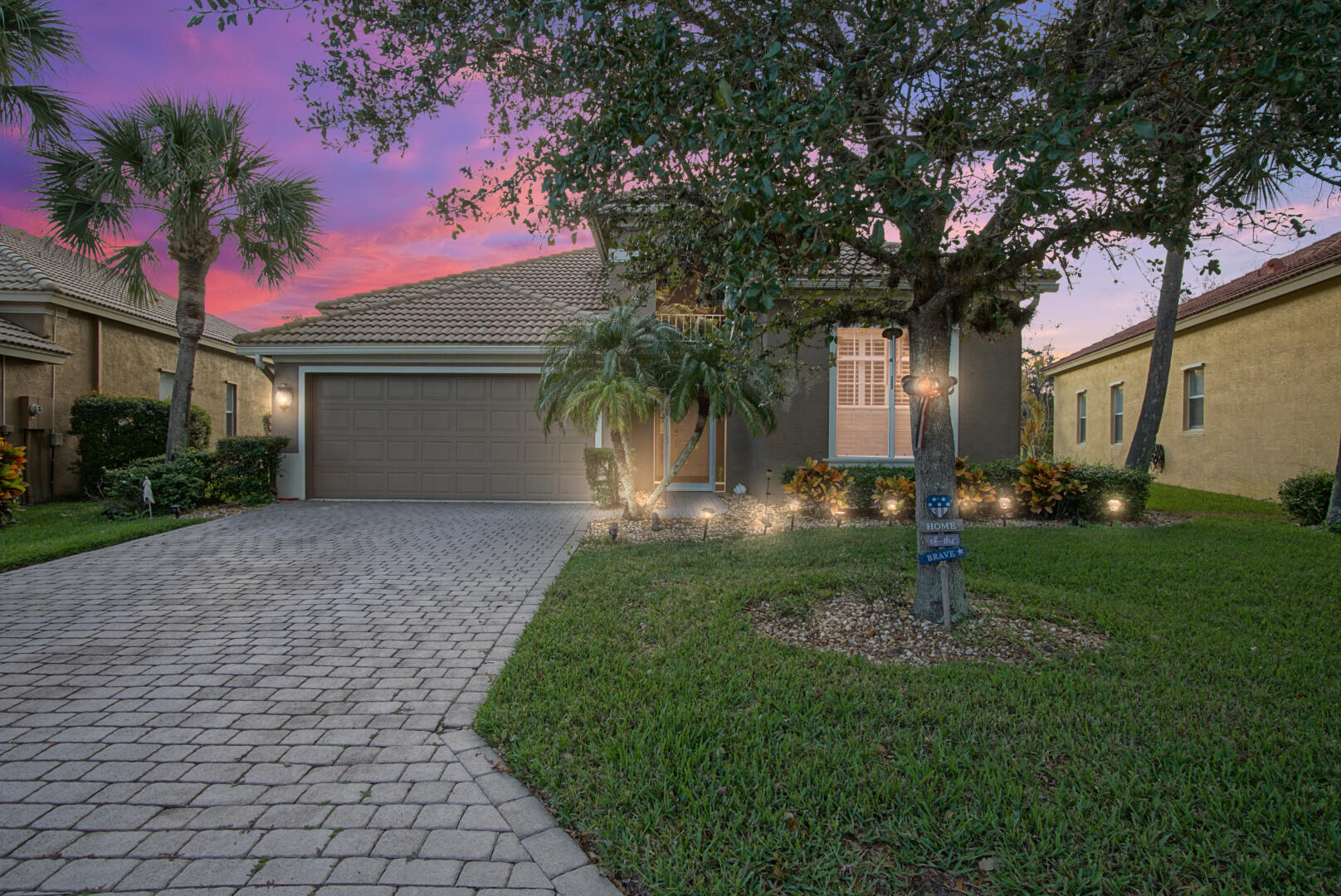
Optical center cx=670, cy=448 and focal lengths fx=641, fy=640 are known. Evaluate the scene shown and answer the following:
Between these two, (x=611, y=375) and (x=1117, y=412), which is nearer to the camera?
(x=611, y=375)

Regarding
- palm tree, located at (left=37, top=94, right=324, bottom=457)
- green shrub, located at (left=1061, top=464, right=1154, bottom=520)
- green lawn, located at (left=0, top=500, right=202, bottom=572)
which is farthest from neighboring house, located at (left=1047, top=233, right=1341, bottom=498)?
green lawn, located at (left=0, top=500, right=202, bottom=572)

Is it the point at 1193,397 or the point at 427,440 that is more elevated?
the point at 1193,397

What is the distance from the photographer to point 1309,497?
9.02m

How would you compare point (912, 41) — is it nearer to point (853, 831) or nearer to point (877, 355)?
point (853, 831)

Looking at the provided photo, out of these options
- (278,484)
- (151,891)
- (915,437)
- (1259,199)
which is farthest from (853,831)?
(278,484)

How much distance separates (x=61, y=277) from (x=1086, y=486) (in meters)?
20.4

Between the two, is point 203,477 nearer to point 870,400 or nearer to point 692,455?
point 692,455

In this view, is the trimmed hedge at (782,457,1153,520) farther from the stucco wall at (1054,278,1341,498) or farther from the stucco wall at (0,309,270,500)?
the stucco wall at (0,309,270,500)

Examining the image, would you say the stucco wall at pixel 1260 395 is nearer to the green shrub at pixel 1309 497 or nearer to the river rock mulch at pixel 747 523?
the green shrub at pixel 1309 497

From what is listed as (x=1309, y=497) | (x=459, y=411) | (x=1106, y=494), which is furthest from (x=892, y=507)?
(x=459, y=411)

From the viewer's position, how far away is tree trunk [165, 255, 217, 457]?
10859 mm

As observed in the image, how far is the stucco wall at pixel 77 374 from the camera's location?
11828 millimetres

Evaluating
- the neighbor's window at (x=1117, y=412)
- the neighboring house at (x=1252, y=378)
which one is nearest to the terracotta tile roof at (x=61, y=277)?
the neighboring house at (x=1252, y=378)

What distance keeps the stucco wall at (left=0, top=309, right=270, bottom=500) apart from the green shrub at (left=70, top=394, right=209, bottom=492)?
0.86 feet
